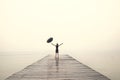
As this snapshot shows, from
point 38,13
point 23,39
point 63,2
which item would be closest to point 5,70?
point 23,39

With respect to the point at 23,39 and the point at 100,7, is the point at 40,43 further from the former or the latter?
the point at 100,7

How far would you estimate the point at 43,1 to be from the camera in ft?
64.9

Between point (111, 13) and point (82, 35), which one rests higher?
point (111, 13)

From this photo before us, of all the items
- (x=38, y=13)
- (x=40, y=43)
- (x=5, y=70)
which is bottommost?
(x=5, y=70)

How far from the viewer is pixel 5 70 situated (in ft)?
86.7

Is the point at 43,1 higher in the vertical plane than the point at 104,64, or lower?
higher

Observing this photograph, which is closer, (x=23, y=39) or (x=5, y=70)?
(x=23, y=39)

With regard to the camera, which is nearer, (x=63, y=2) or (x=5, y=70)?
(x=63, y=2)

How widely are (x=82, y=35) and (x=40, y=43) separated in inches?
125

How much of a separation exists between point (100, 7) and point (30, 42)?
5757 millimetres

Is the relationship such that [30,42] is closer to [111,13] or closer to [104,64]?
[111,13]

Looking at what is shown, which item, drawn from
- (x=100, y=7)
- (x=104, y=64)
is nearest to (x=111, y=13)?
(x=100, y=7)

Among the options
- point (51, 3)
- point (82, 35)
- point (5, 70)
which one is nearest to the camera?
point (51, 3)

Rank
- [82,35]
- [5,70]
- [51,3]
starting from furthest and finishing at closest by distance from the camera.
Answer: [5,70] → [82,35] → [51,3]
